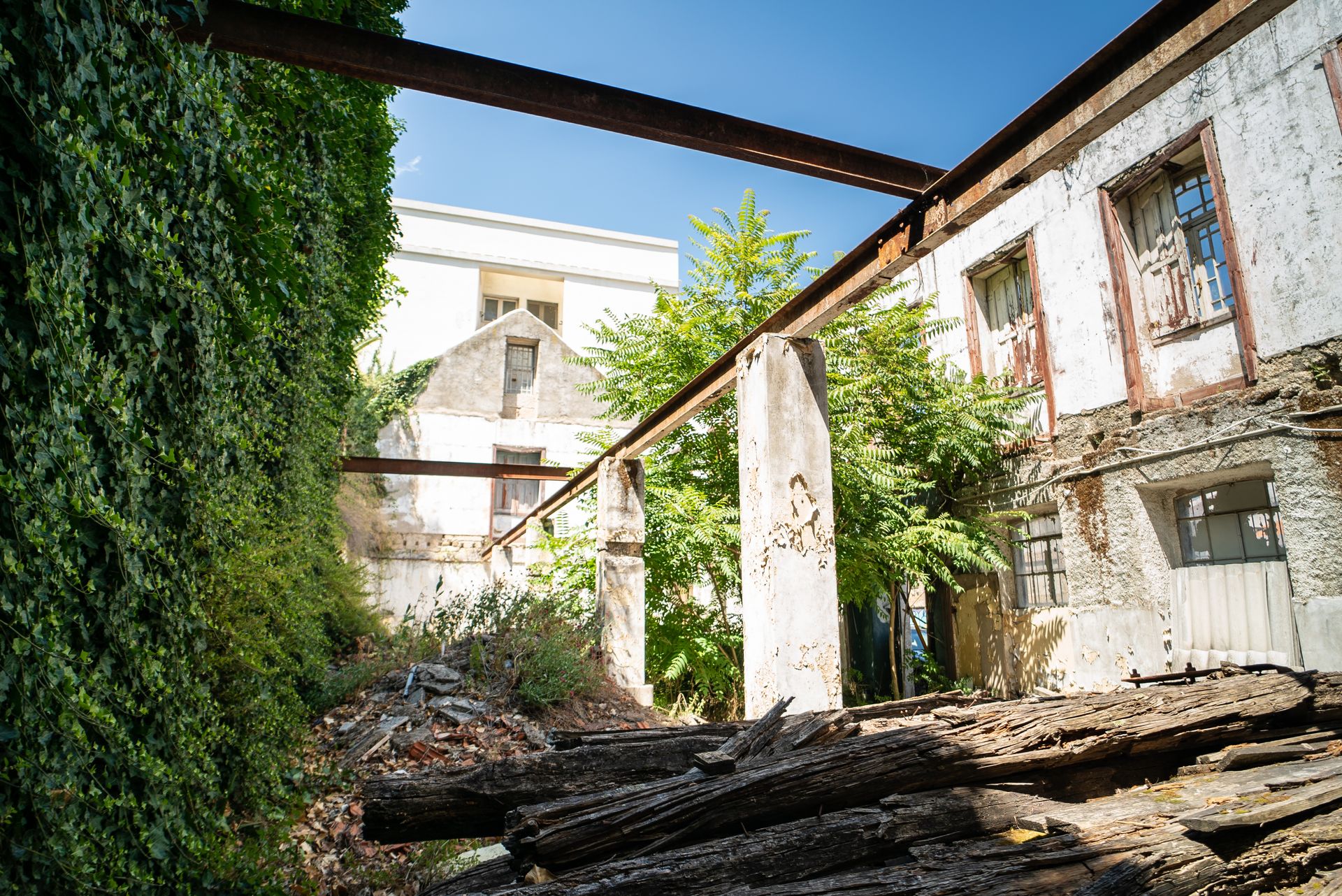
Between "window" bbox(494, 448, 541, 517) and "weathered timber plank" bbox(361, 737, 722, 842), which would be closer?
"weathered timber plank" bbox(361, 737, 722, 842)

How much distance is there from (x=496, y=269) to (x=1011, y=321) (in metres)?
18.9

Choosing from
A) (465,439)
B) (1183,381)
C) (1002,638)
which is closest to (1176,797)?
(1183,381)

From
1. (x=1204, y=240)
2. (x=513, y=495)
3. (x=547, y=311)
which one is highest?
(x=547, y=311)

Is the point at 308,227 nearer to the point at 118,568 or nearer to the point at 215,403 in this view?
the point at 215,403

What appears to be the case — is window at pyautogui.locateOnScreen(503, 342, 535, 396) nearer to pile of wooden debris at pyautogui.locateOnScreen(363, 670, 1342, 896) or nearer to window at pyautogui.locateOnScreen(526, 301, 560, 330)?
window at pyautogui.locateOnScreen(526, 301, 560, 330)

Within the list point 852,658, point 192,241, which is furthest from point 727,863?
point 852,658

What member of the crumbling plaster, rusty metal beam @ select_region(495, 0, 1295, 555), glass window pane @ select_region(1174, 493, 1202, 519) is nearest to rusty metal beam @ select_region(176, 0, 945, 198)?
rusty metal beam @ select_region(495, 0, 1295, 555)

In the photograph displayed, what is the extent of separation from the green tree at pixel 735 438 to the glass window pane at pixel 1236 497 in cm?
241

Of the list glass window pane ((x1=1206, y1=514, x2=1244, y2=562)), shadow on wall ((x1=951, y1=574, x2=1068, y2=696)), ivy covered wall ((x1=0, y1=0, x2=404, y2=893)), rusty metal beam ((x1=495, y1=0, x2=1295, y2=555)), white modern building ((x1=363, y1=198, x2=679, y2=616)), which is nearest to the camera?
ivy covered wall ((x1=0, y1=0, x2=404, y2=893))

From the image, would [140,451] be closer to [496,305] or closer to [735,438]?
[735,438]

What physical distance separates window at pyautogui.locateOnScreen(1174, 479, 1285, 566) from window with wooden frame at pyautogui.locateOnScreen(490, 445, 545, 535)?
16000 millimetres

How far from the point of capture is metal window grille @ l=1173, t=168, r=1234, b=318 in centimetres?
864

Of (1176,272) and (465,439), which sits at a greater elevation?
(465,439)

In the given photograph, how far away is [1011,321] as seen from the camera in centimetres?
1189
